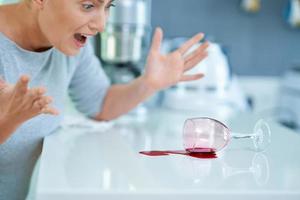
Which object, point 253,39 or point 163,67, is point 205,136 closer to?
point 163,67

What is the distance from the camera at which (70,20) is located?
35.7 inches

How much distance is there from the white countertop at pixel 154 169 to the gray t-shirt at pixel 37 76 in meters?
0.04

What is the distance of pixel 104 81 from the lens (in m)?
1.27

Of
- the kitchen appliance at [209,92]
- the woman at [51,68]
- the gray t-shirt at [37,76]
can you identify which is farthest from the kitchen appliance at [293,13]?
the gray t-shirt at [37,76]

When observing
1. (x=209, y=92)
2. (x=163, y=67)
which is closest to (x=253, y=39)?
(x=209, y=92)

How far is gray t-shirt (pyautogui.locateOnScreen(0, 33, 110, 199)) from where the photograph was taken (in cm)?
95

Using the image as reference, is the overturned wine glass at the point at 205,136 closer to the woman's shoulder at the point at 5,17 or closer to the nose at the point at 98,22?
the nose at the point at 98,22

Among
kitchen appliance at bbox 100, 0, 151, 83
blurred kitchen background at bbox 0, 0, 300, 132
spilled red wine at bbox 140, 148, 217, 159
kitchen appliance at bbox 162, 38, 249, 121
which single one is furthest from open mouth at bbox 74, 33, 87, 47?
blurred kitchen background at bbox 0, 0, 300, 132

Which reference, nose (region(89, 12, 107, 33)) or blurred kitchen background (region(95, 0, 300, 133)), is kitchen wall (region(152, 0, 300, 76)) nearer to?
blurred kitchen background (region(95, 0, 300, 133))

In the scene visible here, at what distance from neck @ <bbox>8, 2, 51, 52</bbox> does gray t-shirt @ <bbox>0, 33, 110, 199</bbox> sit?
27mm

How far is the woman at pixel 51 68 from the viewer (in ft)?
2.59

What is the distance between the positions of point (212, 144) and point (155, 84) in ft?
1.04

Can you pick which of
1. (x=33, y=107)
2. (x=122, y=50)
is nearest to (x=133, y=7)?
(x=122, y=50)

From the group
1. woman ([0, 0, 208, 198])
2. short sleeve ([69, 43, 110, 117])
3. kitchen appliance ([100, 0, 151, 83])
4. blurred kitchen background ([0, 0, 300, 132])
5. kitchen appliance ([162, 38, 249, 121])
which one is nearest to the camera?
woman ([0, 0, 208, 198])
